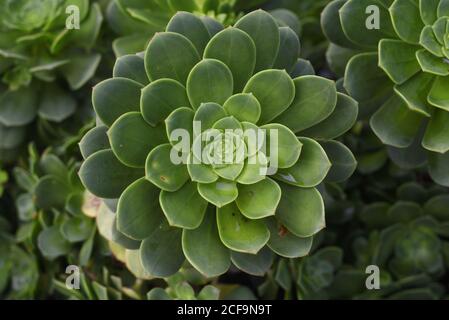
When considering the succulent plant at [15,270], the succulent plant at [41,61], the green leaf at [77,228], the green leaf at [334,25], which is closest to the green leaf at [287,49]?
the green leaf at [334,25]

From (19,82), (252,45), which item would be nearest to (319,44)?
(252,45)

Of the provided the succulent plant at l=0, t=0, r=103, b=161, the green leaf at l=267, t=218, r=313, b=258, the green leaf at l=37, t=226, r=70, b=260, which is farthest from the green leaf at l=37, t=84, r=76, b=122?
the green leaf at l=267, t=218, r=313, b=258

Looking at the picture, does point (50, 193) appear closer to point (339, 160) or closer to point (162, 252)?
point (162, 252)

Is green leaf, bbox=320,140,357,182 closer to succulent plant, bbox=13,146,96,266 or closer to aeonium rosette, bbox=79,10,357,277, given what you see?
aeonium rosette, bbox=79,10,357,277

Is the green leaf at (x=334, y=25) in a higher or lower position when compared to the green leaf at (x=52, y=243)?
higher

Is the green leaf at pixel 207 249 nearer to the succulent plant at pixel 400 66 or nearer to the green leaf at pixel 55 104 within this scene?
the succulent plant at pixel 400 66

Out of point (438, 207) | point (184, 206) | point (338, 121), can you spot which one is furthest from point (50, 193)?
point (438, 207)

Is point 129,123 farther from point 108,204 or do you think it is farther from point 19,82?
point 19,82
